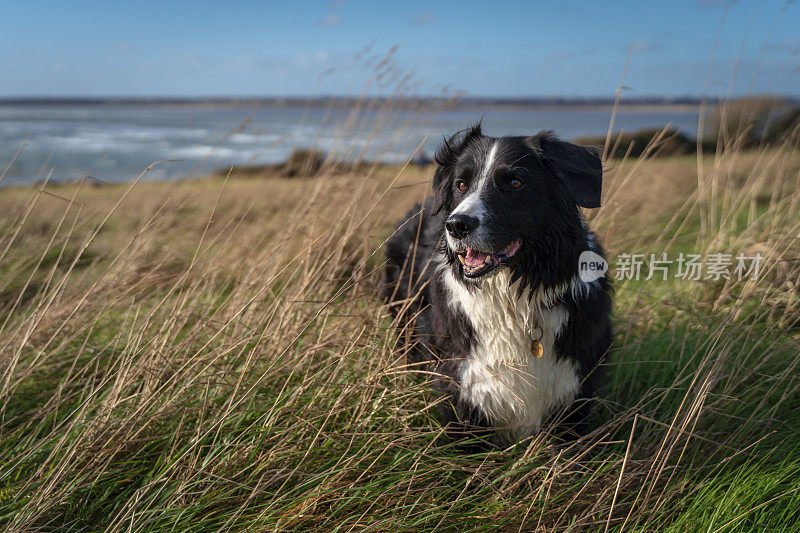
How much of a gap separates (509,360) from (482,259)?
1.70 ft

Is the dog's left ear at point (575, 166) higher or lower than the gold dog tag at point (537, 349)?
higher

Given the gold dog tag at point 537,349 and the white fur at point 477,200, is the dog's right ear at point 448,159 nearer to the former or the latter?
the white fur at point 477,200

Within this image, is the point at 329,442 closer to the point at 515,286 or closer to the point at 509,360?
the point at 509,360

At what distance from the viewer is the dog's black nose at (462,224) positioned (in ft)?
6.83

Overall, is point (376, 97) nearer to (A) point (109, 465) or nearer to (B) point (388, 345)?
(B) point (388, 345)

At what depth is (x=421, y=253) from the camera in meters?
3.13

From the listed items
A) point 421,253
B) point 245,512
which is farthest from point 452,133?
point 245,512

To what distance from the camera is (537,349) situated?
2.40 m

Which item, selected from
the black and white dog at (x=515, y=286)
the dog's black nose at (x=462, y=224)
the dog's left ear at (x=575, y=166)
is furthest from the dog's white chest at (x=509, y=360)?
the dog's left ear at (x=575, y=166)

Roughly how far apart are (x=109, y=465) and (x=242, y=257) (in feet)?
5.90

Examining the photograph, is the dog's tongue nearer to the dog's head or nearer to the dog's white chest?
the dog's head

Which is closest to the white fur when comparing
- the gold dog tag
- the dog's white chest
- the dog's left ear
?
the dog's left ear

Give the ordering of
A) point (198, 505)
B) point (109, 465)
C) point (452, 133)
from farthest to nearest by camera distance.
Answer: point (452, 133), point (109, 465), point (198, 505)

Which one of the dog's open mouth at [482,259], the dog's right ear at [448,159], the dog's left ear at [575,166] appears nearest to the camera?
the dog's open mouth at [482,259]
